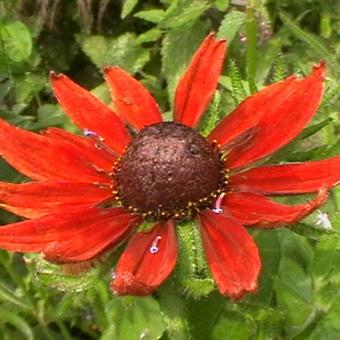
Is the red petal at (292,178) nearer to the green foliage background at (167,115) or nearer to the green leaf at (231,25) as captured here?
the green foliage background at (167,115)

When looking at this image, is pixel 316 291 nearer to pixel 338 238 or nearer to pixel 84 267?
Result: pixel 338 238

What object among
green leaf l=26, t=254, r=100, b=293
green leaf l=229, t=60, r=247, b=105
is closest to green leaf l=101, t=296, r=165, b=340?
green leaf l=26, t=254, r=100, b=293

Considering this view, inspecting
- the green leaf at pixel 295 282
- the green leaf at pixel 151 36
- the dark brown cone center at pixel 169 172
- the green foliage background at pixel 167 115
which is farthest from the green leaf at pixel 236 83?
the green leaf at pixel 151 36

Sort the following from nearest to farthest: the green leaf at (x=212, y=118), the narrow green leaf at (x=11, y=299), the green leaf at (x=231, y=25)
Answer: the green leaf at (x=212, y=118) → the narrow green leaf at (x=11, y=299) → the green leaf at (x=231, y=25)

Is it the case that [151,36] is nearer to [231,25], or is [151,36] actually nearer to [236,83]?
[231,25]

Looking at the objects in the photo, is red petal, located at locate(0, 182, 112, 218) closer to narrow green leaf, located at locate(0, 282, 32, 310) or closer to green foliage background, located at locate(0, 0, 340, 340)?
green foliage background, located at locate(0, 0, 340, 340)

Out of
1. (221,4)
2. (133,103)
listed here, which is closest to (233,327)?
(133,103)

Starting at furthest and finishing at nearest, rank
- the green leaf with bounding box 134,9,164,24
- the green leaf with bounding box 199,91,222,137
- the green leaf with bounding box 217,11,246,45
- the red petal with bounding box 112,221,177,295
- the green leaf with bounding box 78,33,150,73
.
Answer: the green leaf with bounding box 78,33,150,73 < the green leaf with bounding box 134,9,164,24 < the green leaf with bounding box 217,11,246,45 < the green leaf with bounding box 199,91,222,137 < the red petal with bounding box 112,221,177,295
